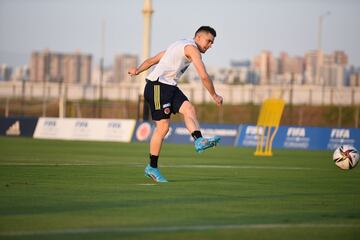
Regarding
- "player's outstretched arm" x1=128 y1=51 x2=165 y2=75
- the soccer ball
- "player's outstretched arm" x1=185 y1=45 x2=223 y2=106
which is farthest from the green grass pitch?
"player's outstretched arm" x1=128 y1=51 x2=165 y2=75

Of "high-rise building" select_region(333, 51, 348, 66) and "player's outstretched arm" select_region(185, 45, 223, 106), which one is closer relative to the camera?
"player's outstretched arm" select_region(185, 45, 223, 106)

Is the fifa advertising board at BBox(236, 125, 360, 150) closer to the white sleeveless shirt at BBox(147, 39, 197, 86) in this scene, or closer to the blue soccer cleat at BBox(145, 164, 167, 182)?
the white sleeveless shirt at BBox(147, 39, 197, 86)

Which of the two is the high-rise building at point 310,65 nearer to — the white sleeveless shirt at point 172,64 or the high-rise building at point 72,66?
the high-rise building at point 72,66

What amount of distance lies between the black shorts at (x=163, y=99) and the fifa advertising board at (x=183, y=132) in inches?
972

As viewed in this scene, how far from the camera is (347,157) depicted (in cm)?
1767

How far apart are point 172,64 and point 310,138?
2393cm

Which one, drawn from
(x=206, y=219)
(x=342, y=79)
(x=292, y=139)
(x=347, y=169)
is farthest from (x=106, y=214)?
(x=342, y=79)

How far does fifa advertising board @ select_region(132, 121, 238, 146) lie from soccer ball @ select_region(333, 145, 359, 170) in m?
21.2

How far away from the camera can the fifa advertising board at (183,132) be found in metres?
40.1

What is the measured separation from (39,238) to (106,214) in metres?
1.77

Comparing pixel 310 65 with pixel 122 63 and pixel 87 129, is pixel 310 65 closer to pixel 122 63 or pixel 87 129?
pixel 122 63

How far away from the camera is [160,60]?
1453 cm

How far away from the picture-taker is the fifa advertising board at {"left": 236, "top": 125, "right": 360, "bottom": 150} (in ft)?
120

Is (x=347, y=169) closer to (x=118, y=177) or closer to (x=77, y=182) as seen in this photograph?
(x=118, y=177)
